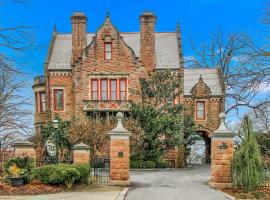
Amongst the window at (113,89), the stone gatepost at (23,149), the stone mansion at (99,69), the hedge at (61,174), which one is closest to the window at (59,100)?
the stone mansion at (99,69)

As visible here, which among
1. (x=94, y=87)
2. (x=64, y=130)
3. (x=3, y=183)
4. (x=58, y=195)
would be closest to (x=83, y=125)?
(x=64, y=130)

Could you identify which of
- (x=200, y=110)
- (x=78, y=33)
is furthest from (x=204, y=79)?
(x=78, y=33)

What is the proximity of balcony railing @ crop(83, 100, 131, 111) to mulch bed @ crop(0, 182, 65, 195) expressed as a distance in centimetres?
1881

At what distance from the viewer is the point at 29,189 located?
16.4 m

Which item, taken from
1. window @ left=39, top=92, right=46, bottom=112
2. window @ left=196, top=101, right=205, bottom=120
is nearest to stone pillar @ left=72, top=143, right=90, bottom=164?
window @ left=39, top=92, right=46, bottom=112

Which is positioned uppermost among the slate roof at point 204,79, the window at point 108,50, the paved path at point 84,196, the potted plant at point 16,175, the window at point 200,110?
the window at point 108,50

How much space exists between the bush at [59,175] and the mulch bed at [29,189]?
0.24 meters

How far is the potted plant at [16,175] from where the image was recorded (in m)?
17.0

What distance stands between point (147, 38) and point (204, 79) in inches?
330

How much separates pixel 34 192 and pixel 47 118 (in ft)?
73.1

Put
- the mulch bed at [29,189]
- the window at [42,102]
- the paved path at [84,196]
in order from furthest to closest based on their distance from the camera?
1. the window at [42,102]
2. the mulch bed at [29,189]
3. the paved path at [84,196]

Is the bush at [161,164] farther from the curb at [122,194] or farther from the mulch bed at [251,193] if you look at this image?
the curb at [122,194]

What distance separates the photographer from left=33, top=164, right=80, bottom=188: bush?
16719mm

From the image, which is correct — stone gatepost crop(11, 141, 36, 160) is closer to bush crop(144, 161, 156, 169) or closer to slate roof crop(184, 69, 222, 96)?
bush crop(144, 161, 156, 169)
